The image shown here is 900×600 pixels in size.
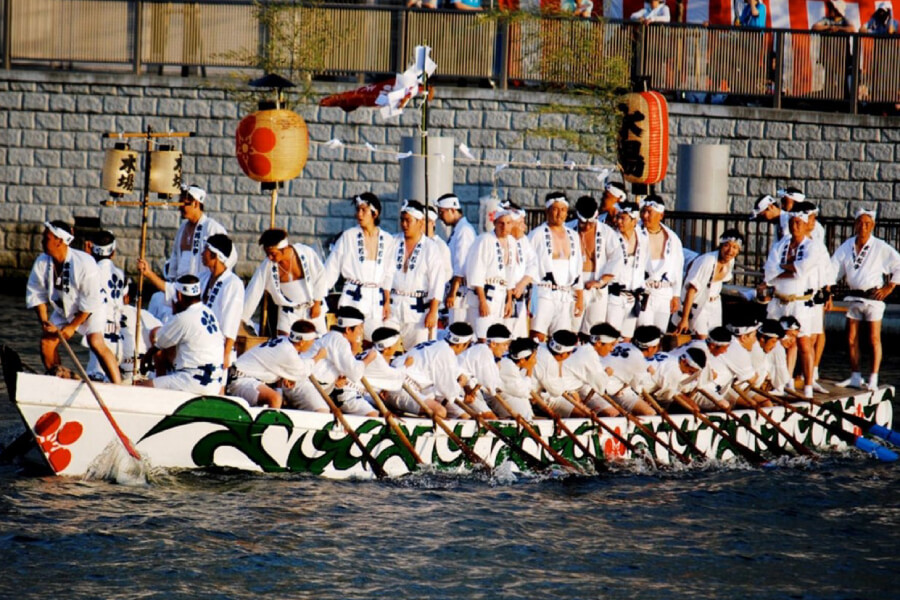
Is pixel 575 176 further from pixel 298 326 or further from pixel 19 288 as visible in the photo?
pixel 298 326

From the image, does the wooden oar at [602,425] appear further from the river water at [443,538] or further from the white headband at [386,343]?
the white headband at [386,343]

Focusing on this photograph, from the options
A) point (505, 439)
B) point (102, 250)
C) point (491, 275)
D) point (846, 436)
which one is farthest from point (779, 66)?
point (102, 250)

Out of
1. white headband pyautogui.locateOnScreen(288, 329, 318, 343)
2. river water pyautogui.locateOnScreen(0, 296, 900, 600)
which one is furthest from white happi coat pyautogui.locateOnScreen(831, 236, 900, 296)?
white headband pyautogui.locateOnScreen(288, 329, 318, 343)

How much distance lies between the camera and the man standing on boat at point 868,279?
16094mm

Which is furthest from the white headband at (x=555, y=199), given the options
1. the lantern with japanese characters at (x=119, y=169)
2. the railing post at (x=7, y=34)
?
→ the railing post at (x=7, y=34)

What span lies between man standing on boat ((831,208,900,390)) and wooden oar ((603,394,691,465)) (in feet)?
11.2

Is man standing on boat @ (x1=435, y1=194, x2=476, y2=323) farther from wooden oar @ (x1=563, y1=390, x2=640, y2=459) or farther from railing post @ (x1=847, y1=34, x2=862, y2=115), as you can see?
railing post @ (x1=847, y1=34, x2=862, y2=115)

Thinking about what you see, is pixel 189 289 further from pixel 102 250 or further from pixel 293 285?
pixel 293 285

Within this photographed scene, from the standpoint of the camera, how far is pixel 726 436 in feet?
45.0

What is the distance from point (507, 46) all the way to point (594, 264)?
26.0ft

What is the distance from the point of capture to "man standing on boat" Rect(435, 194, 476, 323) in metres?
15.3

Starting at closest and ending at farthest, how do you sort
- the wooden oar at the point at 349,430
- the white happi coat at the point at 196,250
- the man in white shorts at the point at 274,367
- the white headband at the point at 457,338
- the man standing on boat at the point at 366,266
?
the wooden oar at the point at 349,430 < the man in white shorts at the point at 274,367 < the white headband at the point at 457,338 < the white happi coat at the point at 196,250 < the man standing on boat at the point at 366,266

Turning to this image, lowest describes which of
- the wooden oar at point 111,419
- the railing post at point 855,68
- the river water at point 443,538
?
the river water at point 443,538

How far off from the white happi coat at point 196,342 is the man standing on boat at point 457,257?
400 centimetres
